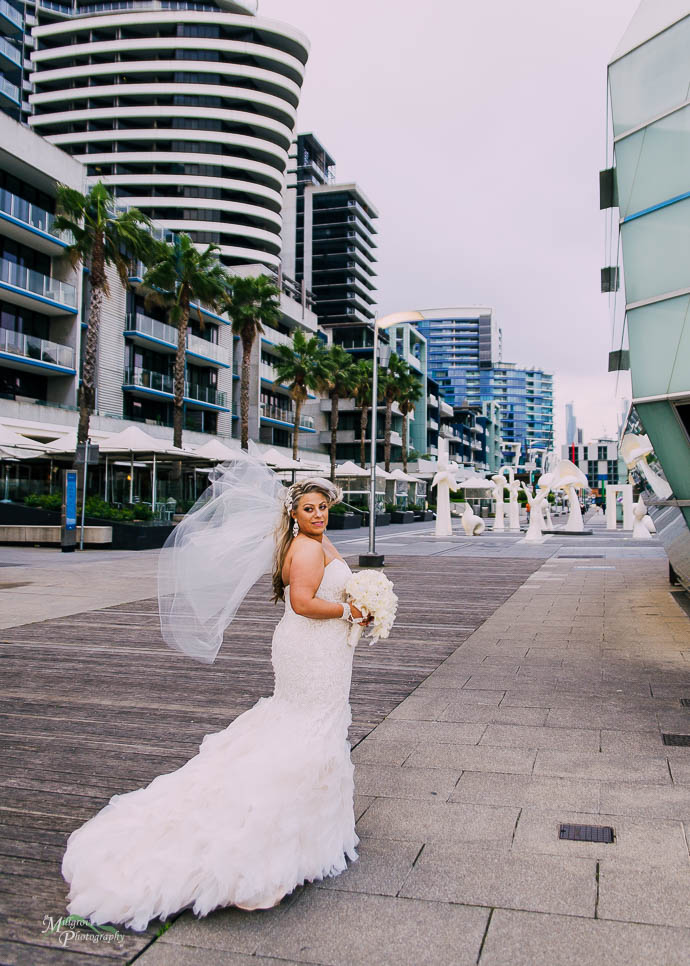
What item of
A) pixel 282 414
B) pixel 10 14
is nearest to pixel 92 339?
pixel 282 414

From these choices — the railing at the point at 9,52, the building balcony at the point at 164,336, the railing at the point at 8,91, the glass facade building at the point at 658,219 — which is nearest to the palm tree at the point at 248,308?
the building balcony at the point at 164,336

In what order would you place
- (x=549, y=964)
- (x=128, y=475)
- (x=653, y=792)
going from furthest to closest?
1. (x=128, y=475)
2. (x=653, y=792)
3. (x=549, y=964)

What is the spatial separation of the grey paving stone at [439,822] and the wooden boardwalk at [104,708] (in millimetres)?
1248

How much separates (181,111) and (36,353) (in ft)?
193

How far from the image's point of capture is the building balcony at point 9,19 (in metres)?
68.9

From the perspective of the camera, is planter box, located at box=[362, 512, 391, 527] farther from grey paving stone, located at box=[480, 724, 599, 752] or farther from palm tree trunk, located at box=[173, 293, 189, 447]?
grey paving stone, located at box=[480, 724, 599, 752]

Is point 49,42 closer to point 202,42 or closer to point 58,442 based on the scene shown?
point 202,42

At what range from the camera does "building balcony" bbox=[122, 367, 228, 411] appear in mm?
43906

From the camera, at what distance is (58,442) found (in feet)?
90.7

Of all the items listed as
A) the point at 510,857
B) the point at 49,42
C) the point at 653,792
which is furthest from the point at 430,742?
the point at 49,42

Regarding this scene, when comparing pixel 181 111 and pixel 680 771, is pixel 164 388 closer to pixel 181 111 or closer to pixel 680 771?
pixel 680 771

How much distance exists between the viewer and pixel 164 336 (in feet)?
150

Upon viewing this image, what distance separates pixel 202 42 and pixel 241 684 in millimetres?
93494

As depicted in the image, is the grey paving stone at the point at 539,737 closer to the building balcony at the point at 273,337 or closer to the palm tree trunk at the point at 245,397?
the palm tree trunk at the point at 245,397
